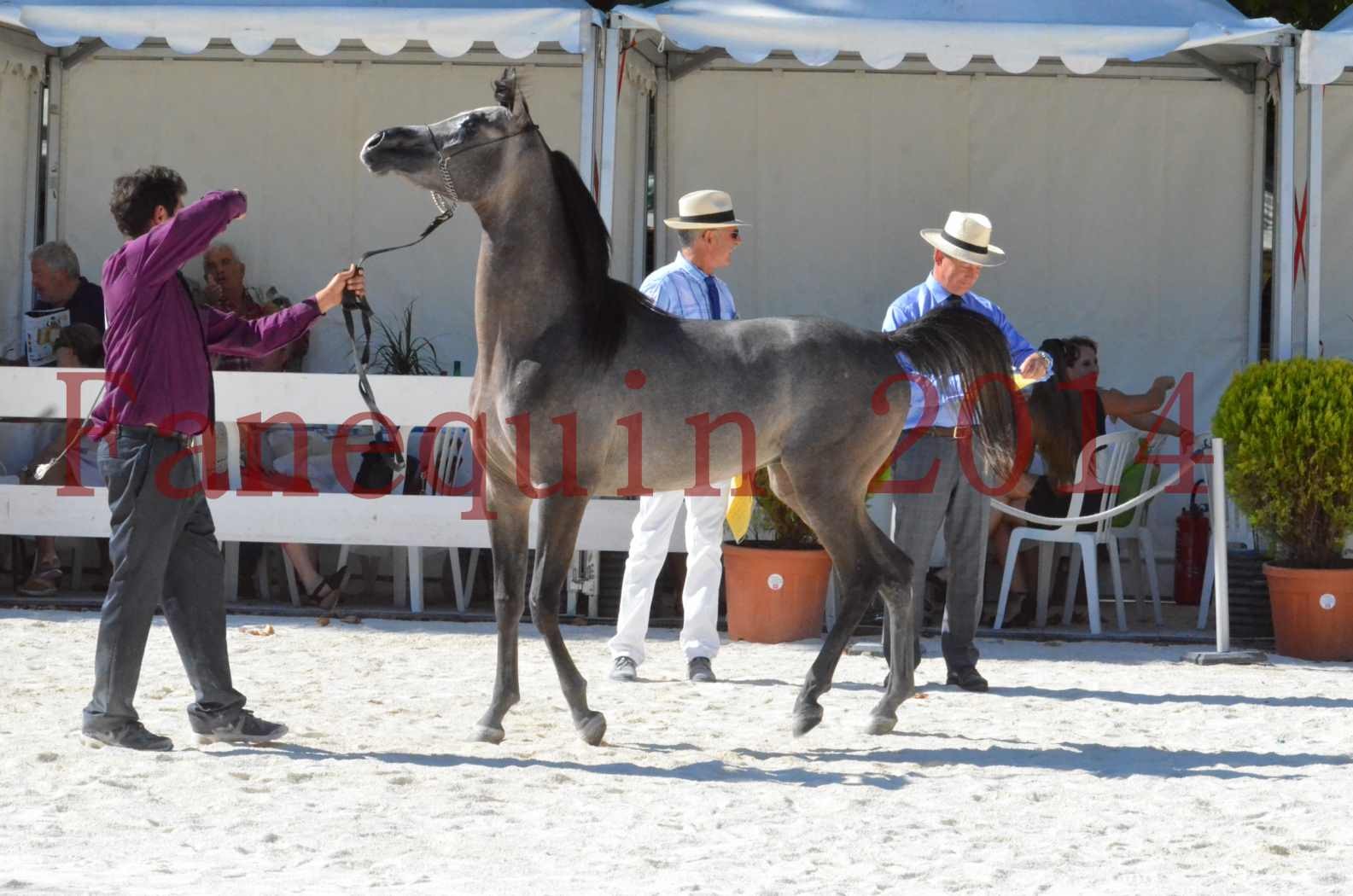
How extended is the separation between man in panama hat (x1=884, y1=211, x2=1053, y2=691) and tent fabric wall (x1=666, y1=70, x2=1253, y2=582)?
3.46m

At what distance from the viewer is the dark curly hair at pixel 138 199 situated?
5238 mm

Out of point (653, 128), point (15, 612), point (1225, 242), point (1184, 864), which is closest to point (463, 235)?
point (653, 128)

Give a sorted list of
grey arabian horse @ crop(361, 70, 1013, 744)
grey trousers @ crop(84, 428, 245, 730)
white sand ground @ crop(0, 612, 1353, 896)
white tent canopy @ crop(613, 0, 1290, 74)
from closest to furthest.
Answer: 1. white sand ground @ crop(0, 612, 1353, 896)
2. grey trousers @ crop(84, 428, 245, 730)
3. grey arabian horse @ crop(361, 70, 1013, 744)
4. white tent canopy @ crop(613, 0, 1290, 74)

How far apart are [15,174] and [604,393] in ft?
20.1

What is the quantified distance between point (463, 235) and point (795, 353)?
4922mm

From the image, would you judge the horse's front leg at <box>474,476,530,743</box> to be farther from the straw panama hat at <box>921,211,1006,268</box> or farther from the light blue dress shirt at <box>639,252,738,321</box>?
the straw panama hat at <box>921,211,1006,268</box>

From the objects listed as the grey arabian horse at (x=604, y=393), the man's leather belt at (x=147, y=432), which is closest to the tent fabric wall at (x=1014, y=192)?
the grey arabian horse at (x=604, y=393)

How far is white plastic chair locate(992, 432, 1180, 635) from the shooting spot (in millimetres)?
8211

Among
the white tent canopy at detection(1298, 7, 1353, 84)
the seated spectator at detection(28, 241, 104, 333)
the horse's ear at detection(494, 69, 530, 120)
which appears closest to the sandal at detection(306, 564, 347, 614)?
the seated spectator at detection(28, 241, 104, 333)

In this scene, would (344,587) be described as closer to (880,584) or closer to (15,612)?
(15,612)

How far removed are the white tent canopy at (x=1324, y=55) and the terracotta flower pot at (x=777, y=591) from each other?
3.18m

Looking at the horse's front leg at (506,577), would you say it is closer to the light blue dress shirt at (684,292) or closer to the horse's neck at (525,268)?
the horse's neck at (525,268)

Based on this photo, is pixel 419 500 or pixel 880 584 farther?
pixel 419 500

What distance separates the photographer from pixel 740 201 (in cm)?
1012
